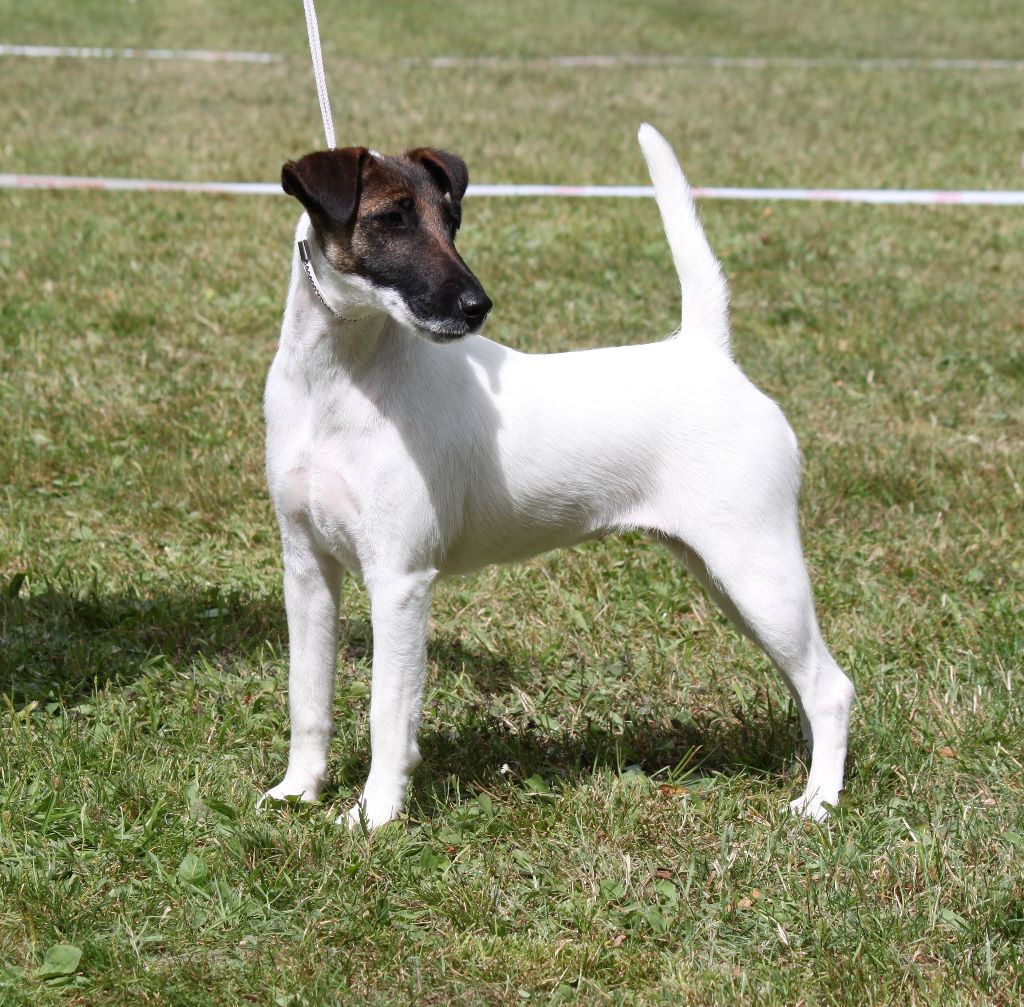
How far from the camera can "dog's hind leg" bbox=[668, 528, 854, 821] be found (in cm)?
343

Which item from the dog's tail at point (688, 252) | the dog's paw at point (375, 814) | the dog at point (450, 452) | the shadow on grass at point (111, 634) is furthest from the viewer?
the shadow on grass at point (111, 634)

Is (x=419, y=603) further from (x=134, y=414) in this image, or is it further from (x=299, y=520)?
(x=134, y=414)

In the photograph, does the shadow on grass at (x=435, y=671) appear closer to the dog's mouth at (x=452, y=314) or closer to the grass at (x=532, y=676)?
the grass at (x=532, y=676)

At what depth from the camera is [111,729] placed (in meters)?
3.82

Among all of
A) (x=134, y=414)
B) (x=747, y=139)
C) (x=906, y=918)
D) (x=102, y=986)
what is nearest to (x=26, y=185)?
(x=134, y=414)

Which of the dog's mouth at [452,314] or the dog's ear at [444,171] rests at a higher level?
the dog's ear at [444,171]

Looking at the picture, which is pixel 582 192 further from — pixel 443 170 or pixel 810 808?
pixel 810 808

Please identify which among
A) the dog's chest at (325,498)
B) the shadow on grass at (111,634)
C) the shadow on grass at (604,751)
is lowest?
the shadow on grass at (111,634)

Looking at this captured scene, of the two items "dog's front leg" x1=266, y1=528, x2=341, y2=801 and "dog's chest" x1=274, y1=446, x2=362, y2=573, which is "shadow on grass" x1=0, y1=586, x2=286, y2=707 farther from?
"dog's chest" x1=274, y1=446, x2=362, y2=573

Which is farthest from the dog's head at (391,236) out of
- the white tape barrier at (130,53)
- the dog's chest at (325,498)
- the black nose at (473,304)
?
the white tape barrier at (130,53)

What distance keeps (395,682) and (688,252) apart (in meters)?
1.43

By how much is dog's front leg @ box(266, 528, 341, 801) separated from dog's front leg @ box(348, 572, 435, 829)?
A: 0.74ft

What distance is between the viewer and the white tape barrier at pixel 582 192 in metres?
9.55

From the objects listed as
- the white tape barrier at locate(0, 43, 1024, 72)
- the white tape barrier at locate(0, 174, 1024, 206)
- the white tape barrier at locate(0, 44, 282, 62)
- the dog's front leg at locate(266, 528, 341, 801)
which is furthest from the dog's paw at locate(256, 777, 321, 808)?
the white tape barrier at locate(0, 44, 282, 62)
